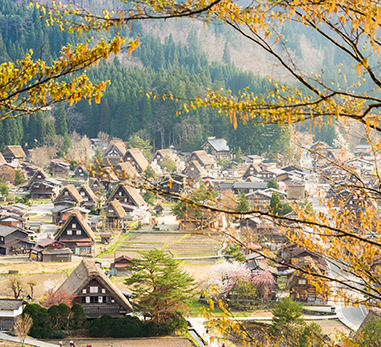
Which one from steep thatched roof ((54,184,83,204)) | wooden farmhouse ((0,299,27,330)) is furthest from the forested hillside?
wooden farmhouse ((0,299,27,330))

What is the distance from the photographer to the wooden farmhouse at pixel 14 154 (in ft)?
183

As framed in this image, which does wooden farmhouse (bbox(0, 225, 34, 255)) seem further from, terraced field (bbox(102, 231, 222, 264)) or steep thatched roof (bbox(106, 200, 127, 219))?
steep thatched roof (bbox(106, 200, 127, 219))

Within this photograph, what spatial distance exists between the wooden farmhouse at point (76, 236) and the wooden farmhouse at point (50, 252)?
3.17 feet

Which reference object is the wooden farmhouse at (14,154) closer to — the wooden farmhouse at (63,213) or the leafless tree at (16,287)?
the wooden farmhouse at (63,213)

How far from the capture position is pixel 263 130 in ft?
200

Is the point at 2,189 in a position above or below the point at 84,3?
below

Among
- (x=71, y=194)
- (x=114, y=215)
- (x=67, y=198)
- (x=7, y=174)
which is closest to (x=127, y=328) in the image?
(x=114, y=215)

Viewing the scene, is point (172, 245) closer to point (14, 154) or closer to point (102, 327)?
point (102, 327)

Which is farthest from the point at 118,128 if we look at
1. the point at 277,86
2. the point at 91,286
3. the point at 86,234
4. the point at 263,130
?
the point at 277,86

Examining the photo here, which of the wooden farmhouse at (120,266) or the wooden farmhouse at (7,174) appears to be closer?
the wooden farmhouse at (120,266)

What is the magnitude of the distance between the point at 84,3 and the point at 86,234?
349 ft

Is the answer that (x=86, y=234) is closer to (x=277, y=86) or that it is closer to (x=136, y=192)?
(x=136, y=192)

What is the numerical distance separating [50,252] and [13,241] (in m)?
3.02

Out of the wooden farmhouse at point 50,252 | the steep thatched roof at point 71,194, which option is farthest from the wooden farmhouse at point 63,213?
the wooden farmhouse at point 50,252
